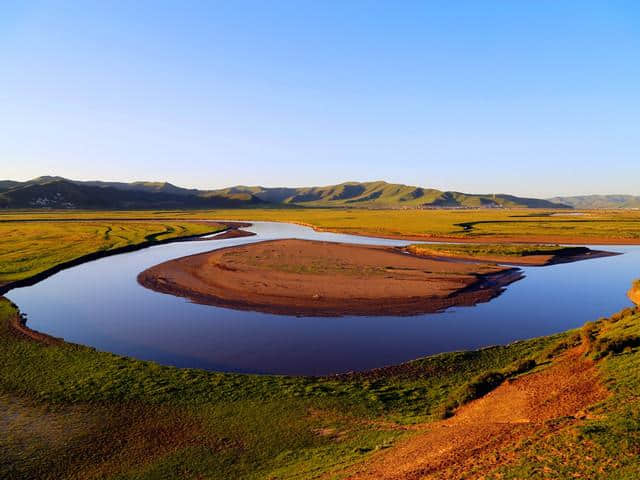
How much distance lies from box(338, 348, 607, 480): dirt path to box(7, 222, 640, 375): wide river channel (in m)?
9.00

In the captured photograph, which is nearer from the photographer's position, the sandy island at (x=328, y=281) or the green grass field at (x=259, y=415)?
the green grass field at (x=259, y=415)

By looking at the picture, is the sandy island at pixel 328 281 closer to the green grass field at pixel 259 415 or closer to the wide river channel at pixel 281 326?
the wide river channel at pixel 281 326

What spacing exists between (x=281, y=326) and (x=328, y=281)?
51.7 ft

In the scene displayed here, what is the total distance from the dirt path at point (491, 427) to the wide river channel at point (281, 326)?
29.5 feet

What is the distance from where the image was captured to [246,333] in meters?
32.2

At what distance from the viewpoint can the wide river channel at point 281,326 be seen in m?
27.6

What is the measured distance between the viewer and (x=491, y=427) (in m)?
15.0

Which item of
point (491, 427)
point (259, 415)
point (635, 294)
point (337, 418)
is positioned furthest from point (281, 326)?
point (635, 294)

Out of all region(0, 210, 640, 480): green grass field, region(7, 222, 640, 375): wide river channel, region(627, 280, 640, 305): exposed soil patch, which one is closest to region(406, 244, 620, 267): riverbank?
region(7, 222, 640, 375): wide river channel

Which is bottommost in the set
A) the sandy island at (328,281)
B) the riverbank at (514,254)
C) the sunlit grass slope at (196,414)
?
the sunlit grass slope at (196,414)

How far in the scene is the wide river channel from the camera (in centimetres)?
2761

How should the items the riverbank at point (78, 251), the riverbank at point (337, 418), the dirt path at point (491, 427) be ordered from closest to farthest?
the dirt path at point (491, 427)
the riverbank at point (337, 418)
the riverbank at point (78, 251)

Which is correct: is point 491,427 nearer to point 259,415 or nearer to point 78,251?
point 259,415

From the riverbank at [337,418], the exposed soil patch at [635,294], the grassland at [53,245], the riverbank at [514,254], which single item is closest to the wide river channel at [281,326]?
the exposed soil patch at [635,294]
